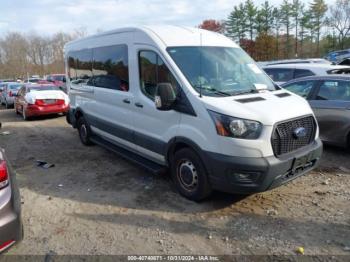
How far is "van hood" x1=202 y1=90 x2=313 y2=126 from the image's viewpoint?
3.98 meters

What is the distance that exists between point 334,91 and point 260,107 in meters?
3.22

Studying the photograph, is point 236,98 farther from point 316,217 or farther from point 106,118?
point 106,118

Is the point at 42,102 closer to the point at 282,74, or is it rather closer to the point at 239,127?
the point at 282,74

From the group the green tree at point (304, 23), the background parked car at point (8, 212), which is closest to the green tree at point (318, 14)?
the green tree at point (304, 23)

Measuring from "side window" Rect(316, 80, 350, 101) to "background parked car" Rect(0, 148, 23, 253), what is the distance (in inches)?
230

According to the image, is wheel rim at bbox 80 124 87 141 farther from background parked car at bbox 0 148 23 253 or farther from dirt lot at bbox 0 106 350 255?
background parked car at bbox 0 148 23 253

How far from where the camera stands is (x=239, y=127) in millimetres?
3934

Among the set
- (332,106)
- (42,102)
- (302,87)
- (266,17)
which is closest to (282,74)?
(302,87)

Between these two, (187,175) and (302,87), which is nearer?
(187,175)

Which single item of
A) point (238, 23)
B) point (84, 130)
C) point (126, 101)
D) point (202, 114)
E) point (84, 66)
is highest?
point (238, 23)

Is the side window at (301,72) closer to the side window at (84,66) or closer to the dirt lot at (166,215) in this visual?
the dirt lot at (166,215)

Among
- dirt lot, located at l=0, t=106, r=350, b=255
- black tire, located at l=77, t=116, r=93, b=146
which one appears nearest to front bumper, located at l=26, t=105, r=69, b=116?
black tire, located at l=77, t=116, r=93, b=146

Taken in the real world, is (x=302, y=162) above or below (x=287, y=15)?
below

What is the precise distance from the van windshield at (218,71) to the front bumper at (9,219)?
252 centimetres
